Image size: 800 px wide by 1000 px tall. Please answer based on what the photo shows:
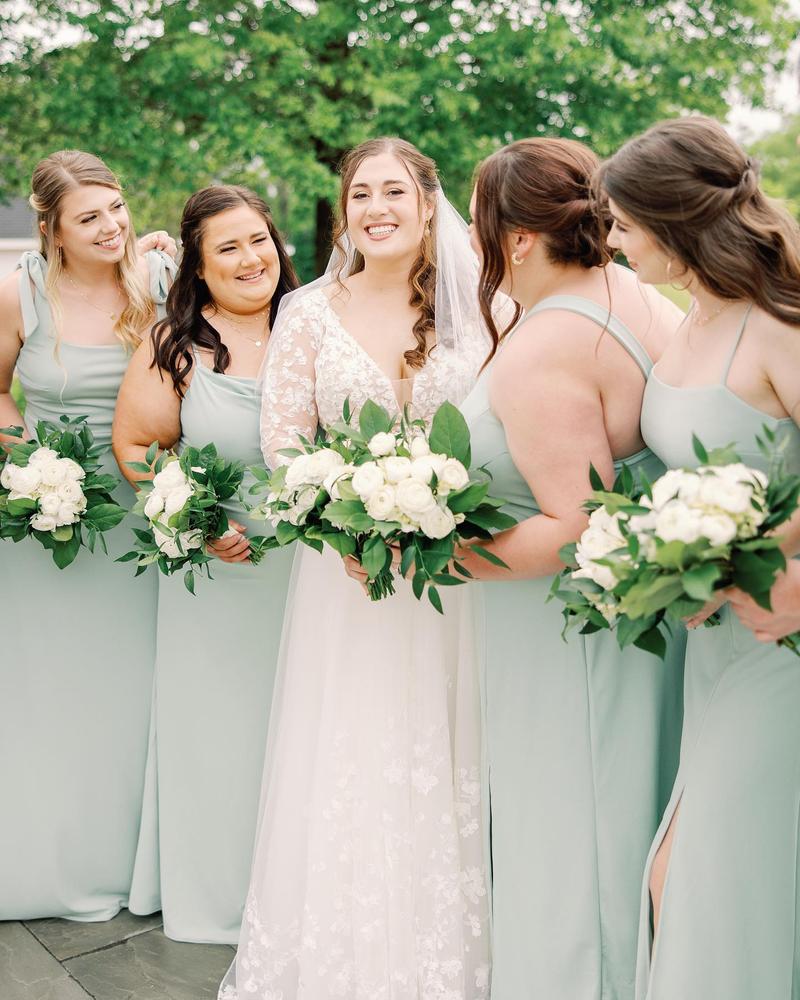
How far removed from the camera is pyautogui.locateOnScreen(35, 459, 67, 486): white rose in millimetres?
3713

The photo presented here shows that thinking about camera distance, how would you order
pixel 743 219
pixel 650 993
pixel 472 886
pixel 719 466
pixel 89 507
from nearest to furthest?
pixel 719 466
pixel 743 219
pixel 650 993
pixel 472 886
pixel 89 507

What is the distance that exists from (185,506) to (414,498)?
1.10 metres

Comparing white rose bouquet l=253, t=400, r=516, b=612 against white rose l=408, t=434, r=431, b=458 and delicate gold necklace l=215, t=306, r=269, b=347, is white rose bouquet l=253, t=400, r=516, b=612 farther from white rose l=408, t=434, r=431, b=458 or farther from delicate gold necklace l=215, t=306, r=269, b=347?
delicate gold necklace l=215, t=306, r=269, b=347

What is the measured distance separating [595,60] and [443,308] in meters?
9.81

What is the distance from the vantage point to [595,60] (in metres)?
12.1

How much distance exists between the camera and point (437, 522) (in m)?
2.67

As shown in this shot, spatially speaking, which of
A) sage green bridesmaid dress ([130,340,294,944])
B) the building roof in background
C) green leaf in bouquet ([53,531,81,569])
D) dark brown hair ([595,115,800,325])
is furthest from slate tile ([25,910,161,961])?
the building roof in background

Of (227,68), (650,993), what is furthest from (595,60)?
(650,993)

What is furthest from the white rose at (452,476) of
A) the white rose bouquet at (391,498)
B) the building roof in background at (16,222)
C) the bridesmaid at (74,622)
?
the building roof in background at (16,222)

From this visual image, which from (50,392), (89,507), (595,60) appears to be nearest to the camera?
(89,507)

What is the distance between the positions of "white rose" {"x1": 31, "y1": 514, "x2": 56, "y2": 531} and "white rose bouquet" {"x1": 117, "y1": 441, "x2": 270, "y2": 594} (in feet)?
0.94

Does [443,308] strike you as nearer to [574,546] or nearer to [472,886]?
[574,546]

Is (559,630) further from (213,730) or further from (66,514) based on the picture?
(66,514)

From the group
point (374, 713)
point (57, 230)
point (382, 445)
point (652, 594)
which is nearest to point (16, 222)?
point (57, 230)
